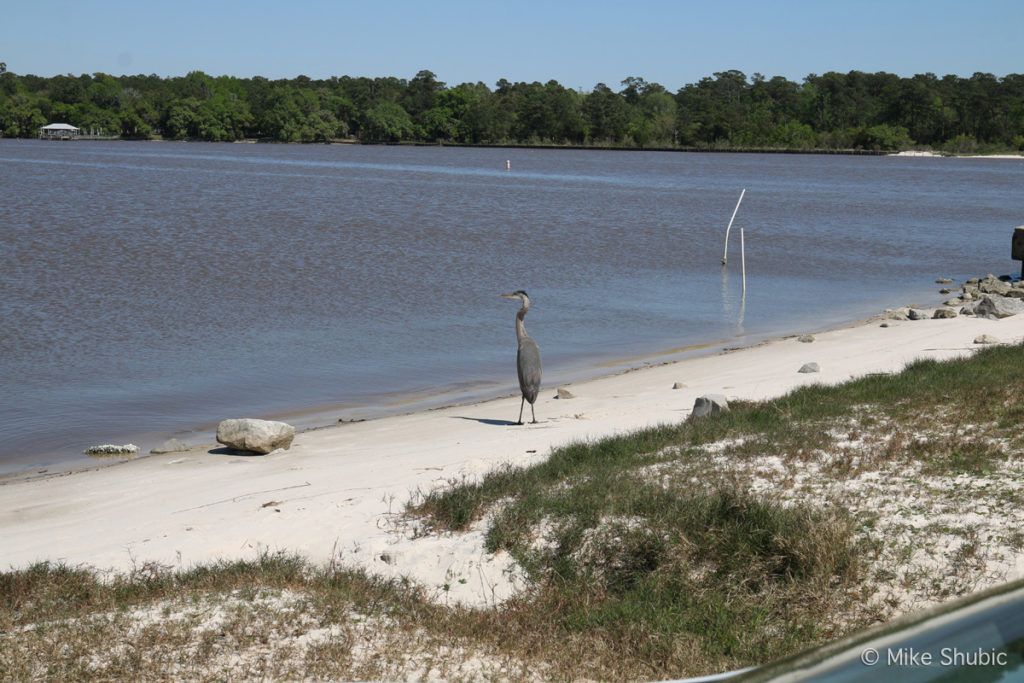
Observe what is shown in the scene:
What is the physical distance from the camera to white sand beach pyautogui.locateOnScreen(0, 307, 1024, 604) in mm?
7707

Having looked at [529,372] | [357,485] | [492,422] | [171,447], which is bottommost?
[171,447]

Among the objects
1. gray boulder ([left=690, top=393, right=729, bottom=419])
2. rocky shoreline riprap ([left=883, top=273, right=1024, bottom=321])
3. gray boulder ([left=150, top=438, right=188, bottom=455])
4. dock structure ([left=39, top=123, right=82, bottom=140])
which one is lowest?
gray boulder ([left=150, top=438, right=188, bottom=455])

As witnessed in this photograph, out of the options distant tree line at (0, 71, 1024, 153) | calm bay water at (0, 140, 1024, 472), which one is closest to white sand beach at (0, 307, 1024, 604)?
calm bay water at (0, 140, 1024, 472)

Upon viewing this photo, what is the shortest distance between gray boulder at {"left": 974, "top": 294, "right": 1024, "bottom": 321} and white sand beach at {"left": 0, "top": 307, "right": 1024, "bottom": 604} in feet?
12.4

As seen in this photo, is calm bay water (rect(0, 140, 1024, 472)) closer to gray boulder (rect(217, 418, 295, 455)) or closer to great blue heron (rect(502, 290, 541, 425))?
gray boulder (rect(217, 418, 295, 455))

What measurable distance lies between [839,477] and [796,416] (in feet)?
7.26

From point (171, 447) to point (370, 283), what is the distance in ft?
53.1

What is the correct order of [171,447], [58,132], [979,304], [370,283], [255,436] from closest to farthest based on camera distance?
[255,436] < [171,447] < [979,304] < [370,283] < [58,132]

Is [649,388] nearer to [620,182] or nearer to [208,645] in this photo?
[208,645]

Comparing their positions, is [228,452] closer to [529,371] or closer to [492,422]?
[492,422]

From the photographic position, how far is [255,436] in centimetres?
1266

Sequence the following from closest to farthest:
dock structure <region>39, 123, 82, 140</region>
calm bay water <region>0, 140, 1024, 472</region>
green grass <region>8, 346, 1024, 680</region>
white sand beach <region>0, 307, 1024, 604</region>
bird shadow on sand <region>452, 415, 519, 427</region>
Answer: green grass <region>8, 346, 1024, 680</region>, white sand beach <region>0, 307, 1024, 604</region>, bird shadow on sand <region>452, 415, 519, 427</region>, calm bay water <region>0, 140, 1024, 472</region>, dock structure <region>39, 123, 82, 140</region>

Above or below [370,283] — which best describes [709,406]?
above

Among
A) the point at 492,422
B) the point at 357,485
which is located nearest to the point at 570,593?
the point at 357,485
